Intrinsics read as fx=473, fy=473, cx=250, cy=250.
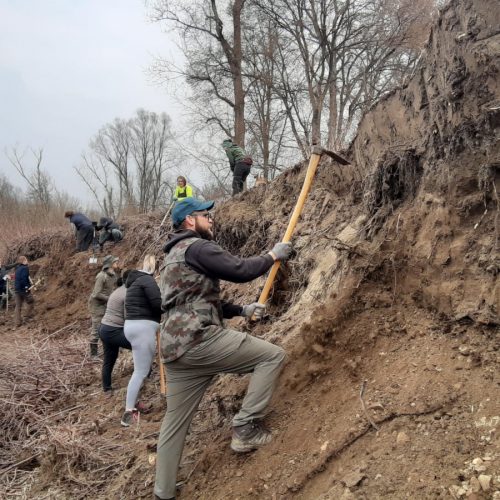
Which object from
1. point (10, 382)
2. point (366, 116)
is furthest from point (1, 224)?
point (366, 116)

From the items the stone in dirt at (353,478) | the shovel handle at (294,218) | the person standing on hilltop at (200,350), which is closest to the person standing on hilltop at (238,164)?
the shovel handle at (294,218)

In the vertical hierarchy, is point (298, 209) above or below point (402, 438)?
above

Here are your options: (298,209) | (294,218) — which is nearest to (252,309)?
(294,218)

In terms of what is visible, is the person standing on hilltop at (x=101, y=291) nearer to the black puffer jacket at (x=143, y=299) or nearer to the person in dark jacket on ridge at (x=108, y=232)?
the black puffer jacket at (x=143, y=299)

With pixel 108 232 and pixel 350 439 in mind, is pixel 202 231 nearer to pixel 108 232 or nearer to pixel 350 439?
pixel 350 439

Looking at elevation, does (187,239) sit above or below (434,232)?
above

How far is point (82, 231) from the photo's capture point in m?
15.0

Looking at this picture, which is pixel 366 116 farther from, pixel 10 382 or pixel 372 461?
pixel 10 382

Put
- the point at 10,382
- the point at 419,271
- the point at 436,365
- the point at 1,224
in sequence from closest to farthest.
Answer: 1. the point at 436,365
2. the point at 419,271
3. the point at 10,382
4. the point at 1,224

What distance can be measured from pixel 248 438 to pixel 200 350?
29.7 inches

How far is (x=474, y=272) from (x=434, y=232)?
498 millimetres

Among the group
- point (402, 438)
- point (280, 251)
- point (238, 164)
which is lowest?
point (402, 438)

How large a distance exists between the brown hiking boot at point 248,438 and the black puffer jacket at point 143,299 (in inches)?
89.5

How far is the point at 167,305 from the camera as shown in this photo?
11.3ft
